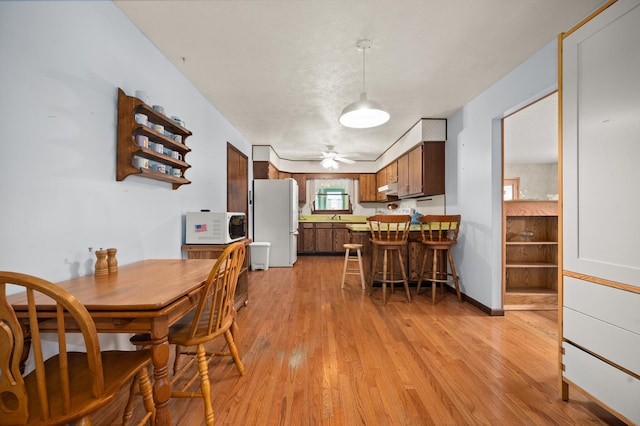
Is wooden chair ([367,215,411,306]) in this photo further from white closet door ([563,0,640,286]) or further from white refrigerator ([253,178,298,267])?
white refrigerator ([253,178,298,267])

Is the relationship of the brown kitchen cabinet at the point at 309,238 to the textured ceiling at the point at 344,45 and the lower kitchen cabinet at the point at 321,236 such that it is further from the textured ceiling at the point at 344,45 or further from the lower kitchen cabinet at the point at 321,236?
the textured ceiling at the point at 344,45

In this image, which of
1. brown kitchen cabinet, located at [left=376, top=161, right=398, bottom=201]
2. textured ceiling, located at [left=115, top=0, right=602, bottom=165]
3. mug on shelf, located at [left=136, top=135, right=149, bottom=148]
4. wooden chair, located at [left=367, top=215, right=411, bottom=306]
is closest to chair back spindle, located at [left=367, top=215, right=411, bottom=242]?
wooden chair, located at [left=367, top=215, right=411, bottom=306]

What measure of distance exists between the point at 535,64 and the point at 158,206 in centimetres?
339

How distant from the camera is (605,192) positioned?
53.9 inches

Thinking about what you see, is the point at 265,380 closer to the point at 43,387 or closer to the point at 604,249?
the point at 43,387

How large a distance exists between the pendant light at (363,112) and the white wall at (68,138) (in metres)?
1.63

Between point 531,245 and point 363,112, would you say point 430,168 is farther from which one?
point 363,112

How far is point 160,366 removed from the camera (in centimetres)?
112

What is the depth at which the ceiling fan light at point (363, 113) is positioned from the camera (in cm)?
242

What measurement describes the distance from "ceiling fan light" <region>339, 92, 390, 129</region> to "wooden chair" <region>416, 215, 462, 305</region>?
4.55ft

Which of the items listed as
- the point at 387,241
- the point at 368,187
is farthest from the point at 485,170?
the point at 368,187

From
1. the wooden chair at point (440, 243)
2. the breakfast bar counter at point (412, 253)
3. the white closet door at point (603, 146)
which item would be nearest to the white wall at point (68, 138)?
the breakfast bar counter at point (412, 253)

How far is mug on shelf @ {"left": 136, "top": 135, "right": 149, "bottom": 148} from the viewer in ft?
6.19

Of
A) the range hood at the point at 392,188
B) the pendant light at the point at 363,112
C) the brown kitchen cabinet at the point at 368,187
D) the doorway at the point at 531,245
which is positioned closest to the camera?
the pendant light at the point at 363,112
